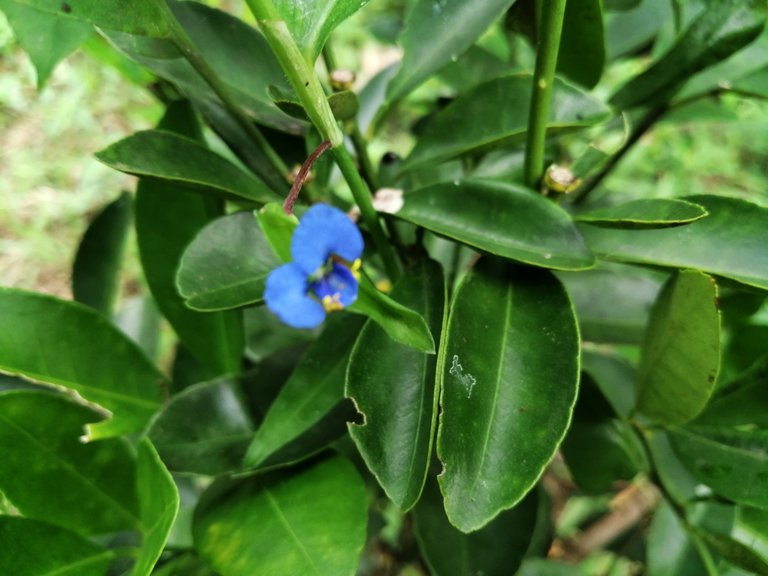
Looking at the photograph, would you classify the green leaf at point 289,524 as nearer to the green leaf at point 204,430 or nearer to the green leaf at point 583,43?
the green leaf at point 204,430

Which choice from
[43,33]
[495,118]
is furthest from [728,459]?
[43,33]

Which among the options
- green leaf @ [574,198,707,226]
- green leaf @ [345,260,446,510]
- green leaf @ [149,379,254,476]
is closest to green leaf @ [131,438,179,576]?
green leaf @ [149,379,254,476]

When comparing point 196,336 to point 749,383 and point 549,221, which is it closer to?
point 549,221

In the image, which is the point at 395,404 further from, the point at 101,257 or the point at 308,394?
the point at 101,257

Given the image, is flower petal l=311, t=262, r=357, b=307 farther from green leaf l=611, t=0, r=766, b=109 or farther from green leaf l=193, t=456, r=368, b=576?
green leaf l=611, t=0, r=766, b=109

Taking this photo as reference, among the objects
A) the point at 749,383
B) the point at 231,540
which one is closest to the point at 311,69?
the point at 231,540
